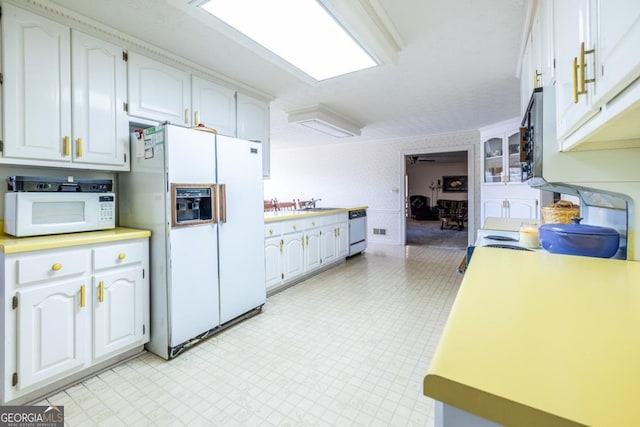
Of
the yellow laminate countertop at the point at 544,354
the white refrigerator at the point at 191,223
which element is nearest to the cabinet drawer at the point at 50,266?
the white refrigerator at the point at 191,223

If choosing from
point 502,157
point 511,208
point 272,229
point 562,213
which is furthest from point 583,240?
point 502,157

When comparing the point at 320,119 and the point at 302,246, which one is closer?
the point at 302,246

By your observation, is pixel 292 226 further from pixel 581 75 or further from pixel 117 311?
pixel 581 75

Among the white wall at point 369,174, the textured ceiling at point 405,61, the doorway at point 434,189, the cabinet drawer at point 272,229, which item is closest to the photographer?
the textured ceiling at point 405,61

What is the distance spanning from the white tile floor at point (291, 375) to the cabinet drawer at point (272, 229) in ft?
2.42

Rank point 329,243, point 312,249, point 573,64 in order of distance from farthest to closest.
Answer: point 329,243
point 312,249
point 573,64

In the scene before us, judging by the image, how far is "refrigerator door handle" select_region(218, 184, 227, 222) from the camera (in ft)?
7.59

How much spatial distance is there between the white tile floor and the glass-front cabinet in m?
2.76

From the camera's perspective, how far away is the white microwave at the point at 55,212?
1.68 metres

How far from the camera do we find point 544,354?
53 cm

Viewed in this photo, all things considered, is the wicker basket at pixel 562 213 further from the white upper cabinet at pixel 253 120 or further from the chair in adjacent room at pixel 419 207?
the chair in adjacent room at pixel 419 207

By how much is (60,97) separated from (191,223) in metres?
1.14

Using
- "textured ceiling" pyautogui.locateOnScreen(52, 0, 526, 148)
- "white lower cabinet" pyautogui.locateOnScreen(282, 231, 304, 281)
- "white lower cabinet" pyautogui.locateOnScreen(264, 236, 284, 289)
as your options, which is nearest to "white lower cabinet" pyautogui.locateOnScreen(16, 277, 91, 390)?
"white lower cabinet" pyautogui.locateOnScreen(264, 236, 284, 289)

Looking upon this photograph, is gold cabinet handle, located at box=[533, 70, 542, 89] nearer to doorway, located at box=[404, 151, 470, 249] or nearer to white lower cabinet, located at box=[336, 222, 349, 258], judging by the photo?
white lower cabinet, located at box=[336, 222, 349, 258]
